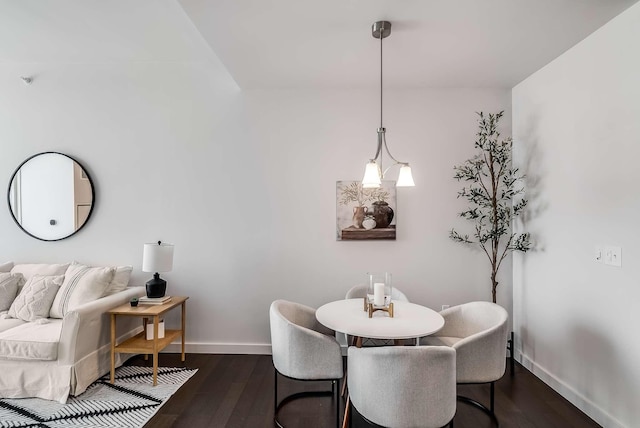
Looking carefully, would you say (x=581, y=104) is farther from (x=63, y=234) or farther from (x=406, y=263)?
(x=63, y=234)

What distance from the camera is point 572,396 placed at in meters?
2.47

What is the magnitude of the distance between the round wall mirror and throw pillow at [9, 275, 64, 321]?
0.62 metres

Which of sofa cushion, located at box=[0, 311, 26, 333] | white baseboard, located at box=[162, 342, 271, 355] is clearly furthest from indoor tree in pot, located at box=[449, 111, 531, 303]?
sofa cushion, located at box=[0, 311, 26, 333]

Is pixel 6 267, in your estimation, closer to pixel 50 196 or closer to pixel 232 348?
pixel 50 196

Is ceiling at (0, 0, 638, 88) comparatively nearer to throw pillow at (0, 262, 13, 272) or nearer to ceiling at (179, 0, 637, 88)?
ceiling at (179, 0, 637, 88)

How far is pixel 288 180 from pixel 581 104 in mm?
2428

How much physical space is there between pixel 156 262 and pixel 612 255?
3.34 metres

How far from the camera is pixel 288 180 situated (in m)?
3.37

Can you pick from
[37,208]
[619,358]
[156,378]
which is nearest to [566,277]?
[619,358]

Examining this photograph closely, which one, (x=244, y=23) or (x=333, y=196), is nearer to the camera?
(x=244, y=23)

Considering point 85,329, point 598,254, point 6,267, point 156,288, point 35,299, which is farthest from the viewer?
point 6,267

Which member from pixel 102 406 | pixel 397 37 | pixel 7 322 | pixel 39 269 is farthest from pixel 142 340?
pixel 397 37

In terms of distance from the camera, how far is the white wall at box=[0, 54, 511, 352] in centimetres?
332

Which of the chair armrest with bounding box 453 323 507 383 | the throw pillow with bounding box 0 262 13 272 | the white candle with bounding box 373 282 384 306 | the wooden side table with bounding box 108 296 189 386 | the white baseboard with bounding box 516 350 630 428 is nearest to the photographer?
the chair armrest with bounding box 453 323 507 383
